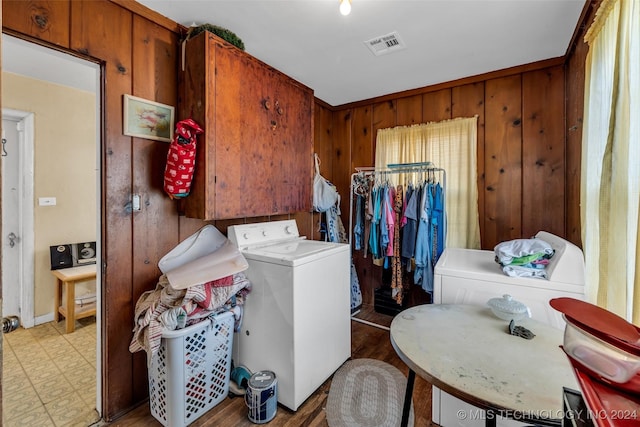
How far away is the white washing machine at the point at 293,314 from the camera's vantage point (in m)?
1.80

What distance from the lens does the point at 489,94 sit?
273cm

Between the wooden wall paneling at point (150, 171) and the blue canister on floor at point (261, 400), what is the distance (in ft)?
2.27

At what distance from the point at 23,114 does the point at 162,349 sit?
270 cm

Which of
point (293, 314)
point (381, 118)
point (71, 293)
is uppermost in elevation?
point (381, 118)

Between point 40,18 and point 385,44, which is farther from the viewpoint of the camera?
point 385,44

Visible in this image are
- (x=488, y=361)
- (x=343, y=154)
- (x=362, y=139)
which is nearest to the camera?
(x=488, y=361)

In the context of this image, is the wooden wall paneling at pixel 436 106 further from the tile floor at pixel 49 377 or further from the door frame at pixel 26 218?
the door frame at pixel 26 218

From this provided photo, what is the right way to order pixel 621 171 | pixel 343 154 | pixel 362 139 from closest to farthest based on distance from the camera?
pixel 621 171 < pixel 362 139 < pixel 343 154

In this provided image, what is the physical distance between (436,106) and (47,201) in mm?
3867

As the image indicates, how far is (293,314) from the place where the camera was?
1.78 meters

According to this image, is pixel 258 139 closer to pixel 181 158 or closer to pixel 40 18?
pixel 181 158

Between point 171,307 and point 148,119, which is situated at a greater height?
point 148,119

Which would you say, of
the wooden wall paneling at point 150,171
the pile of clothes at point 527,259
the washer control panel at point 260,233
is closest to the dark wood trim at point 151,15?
the wooden wall paneling at point 150,171

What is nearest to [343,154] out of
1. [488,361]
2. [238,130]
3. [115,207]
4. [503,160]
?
[503,160]
